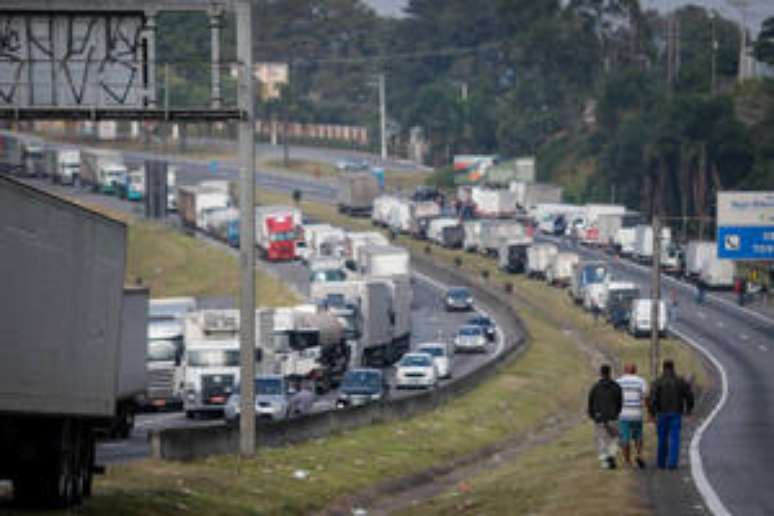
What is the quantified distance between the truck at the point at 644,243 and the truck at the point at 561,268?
30.8ft

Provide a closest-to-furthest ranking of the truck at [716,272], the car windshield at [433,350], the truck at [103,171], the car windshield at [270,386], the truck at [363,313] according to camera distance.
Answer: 1. the car windshield at [270,386]
2. the truck at [363,313]
3. the car windshield at [433,350]
4. the truck at [716,272]
5. the truck at [103,171]

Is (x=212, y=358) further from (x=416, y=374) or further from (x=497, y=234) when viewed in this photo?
(x=497, y=234)

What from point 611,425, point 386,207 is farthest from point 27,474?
point 386,207

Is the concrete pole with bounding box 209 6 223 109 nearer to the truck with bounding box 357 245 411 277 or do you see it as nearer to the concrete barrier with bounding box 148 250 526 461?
the concrete barrier with bounding box 148 250 526 461

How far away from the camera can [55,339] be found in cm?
2481

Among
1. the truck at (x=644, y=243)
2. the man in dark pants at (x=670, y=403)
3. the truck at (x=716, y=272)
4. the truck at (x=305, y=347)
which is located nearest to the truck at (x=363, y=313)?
the truck at (x=305, y=347)

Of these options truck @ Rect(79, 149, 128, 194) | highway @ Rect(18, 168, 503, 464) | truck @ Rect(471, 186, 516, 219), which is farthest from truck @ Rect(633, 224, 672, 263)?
truck @ Rect(79, 149, 128, 194)

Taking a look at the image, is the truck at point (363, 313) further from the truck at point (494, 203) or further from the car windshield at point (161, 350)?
the truck at point (494, 203)

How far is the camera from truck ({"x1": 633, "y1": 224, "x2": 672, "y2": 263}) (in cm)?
13938

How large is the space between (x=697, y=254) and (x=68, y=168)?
2473 inches

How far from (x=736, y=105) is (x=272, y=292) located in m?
72.7

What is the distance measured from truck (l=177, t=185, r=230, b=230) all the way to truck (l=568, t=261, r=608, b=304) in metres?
30.8

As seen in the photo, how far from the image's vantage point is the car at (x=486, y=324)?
102875mm

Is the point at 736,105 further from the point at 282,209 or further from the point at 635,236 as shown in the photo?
the point at 282,209
